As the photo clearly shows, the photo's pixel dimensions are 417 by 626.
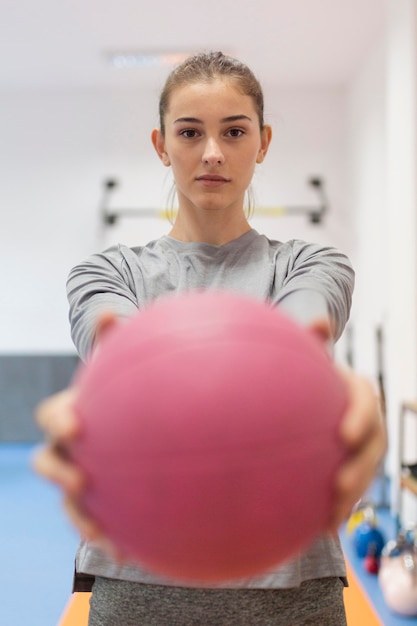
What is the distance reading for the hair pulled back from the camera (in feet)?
3.60

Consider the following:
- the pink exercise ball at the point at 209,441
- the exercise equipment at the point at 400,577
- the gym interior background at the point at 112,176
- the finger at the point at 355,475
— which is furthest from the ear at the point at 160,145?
the gym interior background at the point at 112,176

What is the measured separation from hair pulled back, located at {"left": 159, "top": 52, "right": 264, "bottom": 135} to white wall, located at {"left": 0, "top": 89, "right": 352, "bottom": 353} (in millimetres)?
4651

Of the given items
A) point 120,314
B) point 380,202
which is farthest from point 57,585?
point 380,202

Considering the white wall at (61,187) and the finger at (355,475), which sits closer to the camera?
the finger at (355,475)

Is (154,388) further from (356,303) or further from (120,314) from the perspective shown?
(356,303)

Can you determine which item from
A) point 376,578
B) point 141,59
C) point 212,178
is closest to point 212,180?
point 212,178

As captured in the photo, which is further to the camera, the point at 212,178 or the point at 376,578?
the point at 376,578

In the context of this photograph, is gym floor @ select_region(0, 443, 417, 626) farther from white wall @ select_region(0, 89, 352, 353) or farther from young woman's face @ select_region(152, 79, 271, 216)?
white wall @ select_region(0, 89, 352, 353)

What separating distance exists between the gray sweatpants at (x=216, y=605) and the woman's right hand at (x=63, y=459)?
0.38 m

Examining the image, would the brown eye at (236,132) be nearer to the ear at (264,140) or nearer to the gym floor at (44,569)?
the ear at (264,140)

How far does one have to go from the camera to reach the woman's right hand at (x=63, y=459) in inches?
25.0

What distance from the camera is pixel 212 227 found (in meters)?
1.14

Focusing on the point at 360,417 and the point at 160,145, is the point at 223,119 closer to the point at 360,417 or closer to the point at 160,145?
the point at 160,145

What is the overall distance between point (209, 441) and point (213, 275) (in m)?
0.54
